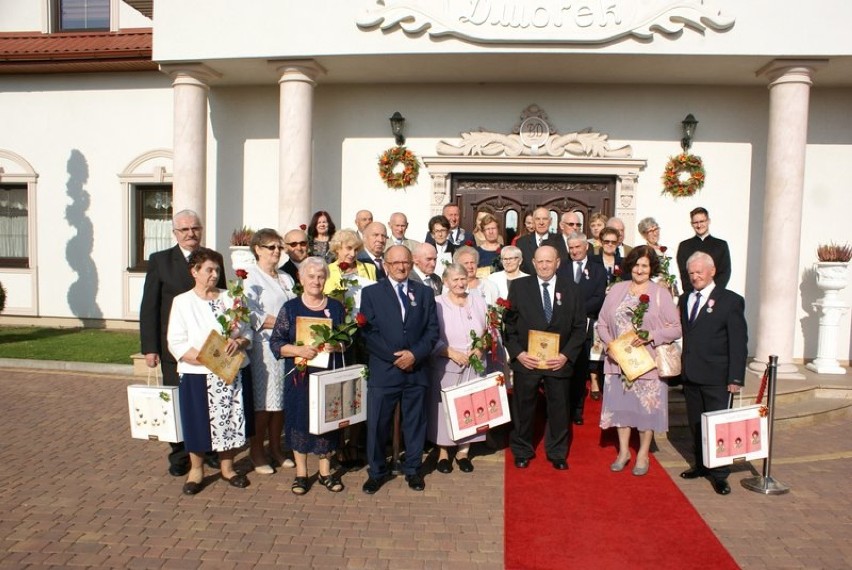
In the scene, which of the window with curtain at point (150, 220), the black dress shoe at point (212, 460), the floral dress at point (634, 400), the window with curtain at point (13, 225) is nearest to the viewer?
the floral dress at point (634, 400)

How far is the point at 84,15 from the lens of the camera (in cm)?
1316

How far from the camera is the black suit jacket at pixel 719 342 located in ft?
17.1

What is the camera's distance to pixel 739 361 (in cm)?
520

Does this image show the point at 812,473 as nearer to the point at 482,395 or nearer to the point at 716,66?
the point at 482,395

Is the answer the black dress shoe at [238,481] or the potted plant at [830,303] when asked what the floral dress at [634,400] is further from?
the potted plant at [830,303]

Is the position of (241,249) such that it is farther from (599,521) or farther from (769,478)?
(769,478)

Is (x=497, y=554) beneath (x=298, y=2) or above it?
beneath

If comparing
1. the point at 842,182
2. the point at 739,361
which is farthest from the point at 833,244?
the point at 739,361

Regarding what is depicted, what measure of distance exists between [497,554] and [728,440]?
2.27m

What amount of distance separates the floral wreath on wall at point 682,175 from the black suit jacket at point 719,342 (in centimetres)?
533

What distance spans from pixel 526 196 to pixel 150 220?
756 centimetres

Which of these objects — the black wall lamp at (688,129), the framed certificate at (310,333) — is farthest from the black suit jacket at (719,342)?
the black wall lamp at (688,129)

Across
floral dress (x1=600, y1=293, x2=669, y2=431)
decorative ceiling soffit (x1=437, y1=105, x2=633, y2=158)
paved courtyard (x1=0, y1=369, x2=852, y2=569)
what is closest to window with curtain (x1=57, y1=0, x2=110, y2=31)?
decorative ceiling soffit (x1=437, y1=105, x2=633, y2=158)

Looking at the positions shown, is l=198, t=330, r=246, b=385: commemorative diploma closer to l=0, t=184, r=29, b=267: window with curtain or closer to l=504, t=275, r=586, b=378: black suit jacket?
l=504, t=275, r=586, b=378: black suit jacket
